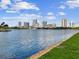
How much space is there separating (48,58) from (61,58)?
139 centimetres

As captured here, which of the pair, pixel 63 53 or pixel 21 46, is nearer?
pixel 63 53

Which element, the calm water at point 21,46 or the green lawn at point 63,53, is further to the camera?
the calm water at point 21,46

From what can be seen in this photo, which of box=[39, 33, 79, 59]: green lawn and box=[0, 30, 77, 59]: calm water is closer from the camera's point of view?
box=[39, 33, 79, 59]: green lawn

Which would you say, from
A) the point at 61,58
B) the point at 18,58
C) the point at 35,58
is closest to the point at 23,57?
the point at 18,58

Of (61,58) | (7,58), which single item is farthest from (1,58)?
(61,58)

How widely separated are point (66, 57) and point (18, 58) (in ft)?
24.2

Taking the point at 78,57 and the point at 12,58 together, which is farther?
the point at 12,58

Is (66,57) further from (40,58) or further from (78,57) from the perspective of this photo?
(40,58)

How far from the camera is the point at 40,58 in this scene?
78.9 feet

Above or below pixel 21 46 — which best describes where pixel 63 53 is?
above

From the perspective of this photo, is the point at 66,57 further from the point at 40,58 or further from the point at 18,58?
the point at 18,58

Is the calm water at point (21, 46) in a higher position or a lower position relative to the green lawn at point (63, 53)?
lower

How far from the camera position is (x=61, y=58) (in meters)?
23.3

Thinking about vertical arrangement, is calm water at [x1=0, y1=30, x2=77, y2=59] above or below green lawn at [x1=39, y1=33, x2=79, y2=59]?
below
